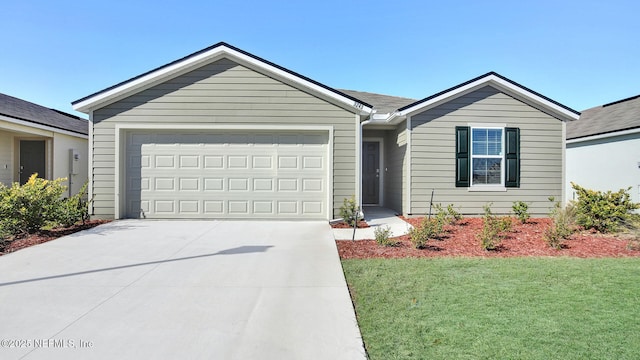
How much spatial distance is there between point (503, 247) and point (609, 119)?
1068 cm

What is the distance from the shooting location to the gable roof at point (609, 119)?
37.4 feet

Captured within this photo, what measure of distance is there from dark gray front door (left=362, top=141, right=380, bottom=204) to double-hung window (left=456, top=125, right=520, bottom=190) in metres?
3.29

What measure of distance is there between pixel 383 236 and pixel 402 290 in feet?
7.82

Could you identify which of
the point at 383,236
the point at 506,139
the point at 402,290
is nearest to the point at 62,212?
the point at 383,236

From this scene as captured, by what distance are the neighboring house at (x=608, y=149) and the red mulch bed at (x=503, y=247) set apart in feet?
19.1

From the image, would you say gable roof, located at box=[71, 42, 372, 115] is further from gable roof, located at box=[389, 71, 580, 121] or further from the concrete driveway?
the concrete driveway

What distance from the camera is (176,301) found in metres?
3.71

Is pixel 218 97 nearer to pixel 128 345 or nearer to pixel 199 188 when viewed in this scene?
pixel 199 188

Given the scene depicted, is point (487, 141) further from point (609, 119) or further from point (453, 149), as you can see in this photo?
point (609, 119)

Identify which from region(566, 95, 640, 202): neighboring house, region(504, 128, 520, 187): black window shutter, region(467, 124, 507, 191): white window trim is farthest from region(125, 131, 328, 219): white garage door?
region(566, 95, 640, 202): neighboring house

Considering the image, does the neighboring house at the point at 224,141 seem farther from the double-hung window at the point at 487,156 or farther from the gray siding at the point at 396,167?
the double-hung window at the point at 487,156

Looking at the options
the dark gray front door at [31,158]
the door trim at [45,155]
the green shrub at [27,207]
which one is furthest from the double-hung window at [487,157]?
the dark gray front door at [31,158]

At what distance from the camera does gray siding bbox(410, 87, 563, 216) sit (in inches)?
374

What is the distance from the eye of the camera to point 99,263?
5105 mm
